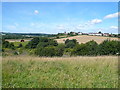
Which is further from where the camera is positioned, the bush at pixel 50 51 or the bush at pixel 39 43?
the bush at pixel 50 51

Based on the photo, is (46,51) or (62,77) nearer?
(62,77)

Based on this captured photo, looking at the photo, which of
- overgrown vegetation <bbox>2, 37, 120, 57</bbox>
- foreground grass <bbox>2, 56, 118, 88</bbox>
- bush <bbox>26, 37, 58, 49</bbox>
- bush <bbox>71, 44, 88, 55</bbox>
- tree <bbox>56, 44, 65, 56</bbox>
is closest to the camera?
foreground grass <bbox>2, 56, 118, 88</bbox>

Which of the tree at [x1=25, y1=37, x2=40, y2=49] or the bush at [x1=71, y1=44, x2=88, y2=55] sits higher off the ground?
the tree at [x1=25, y1=37, x2=40, y2=49]

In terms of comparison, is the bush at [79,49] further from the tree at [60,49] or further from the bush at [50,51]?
the bush at [50,51]

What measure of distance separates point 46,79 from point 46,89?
482 mm

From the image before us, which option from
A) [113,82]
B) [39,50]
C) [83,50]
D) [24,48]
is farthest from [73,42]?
[113,82]

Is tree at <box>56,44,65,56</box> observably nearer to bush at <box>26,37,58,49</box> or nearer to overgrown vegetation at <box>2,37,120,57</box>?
overgrown vegetation at <box>2,37,120,57</box>

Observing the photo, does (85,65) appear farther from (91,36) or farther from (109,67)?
(91,36)

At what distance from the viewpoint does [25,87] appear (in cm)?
269

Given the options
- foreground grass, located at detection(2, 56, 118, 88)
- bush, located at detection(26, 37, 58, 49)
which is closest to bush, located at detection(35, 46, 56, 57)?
bush, located at detection(26, 37, 58, 49)

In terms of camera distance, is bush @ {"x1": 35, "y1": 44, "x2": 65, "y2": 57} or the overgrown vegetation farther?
bush @ {"x1": 35, "y1": 44, "x2": 65, "y2": 57}

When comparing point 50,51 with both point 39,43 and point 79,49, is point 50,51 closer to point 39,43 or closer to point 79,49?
point 39,43

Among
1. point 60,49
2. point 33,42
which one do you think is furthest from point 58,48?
point 33,42

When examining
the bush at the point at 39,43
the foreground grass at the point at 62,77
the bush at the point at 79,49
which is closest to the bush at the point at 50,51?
the bush at the point at 39,43
